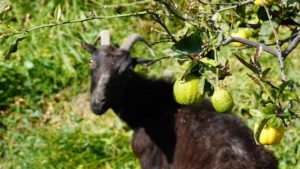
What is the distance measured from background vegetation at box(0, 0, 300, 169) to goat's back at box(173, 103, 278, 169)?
61 cm

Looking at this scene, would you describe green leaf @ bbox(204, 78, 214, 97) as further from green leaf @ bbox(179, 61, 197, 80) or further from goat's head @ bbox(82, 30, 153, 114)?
goat's head @ bbox(82, 30, 153, 114)

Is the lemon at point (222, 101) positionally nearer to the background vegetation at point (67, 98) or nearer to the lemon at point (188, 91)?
the lemon at point (188, 91)

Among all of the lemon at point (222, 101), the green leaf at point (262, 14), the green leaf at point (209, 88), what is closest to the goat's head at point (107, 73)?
the green leaf at point (262, 14)

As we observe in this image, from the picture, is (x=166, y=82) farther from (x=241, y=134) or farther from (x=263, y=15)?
(x=263, y=15)

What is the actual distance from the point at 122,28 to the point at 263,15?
5.67m

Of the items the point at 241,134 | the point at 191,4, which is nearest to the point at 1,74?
the point at 241,134

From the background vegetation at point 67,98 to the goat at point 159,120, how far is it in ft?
1.23

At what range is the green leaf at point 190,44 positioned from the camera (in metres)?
2.00

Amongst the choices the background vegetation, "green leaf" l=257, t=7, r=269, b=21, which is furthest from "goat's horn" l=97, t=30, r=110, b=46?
"green leaf" l=257, t=7, r=269, b=21

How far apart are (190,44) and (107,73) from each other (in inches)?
142

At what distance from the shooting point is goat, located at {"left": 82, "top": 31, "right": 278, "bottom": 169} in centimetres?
514

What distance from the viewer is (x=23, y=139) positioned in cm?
674

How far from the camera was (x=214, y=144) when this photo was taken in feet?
16.9

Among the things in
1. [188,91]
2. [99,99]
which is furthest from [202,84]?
[99,99]
